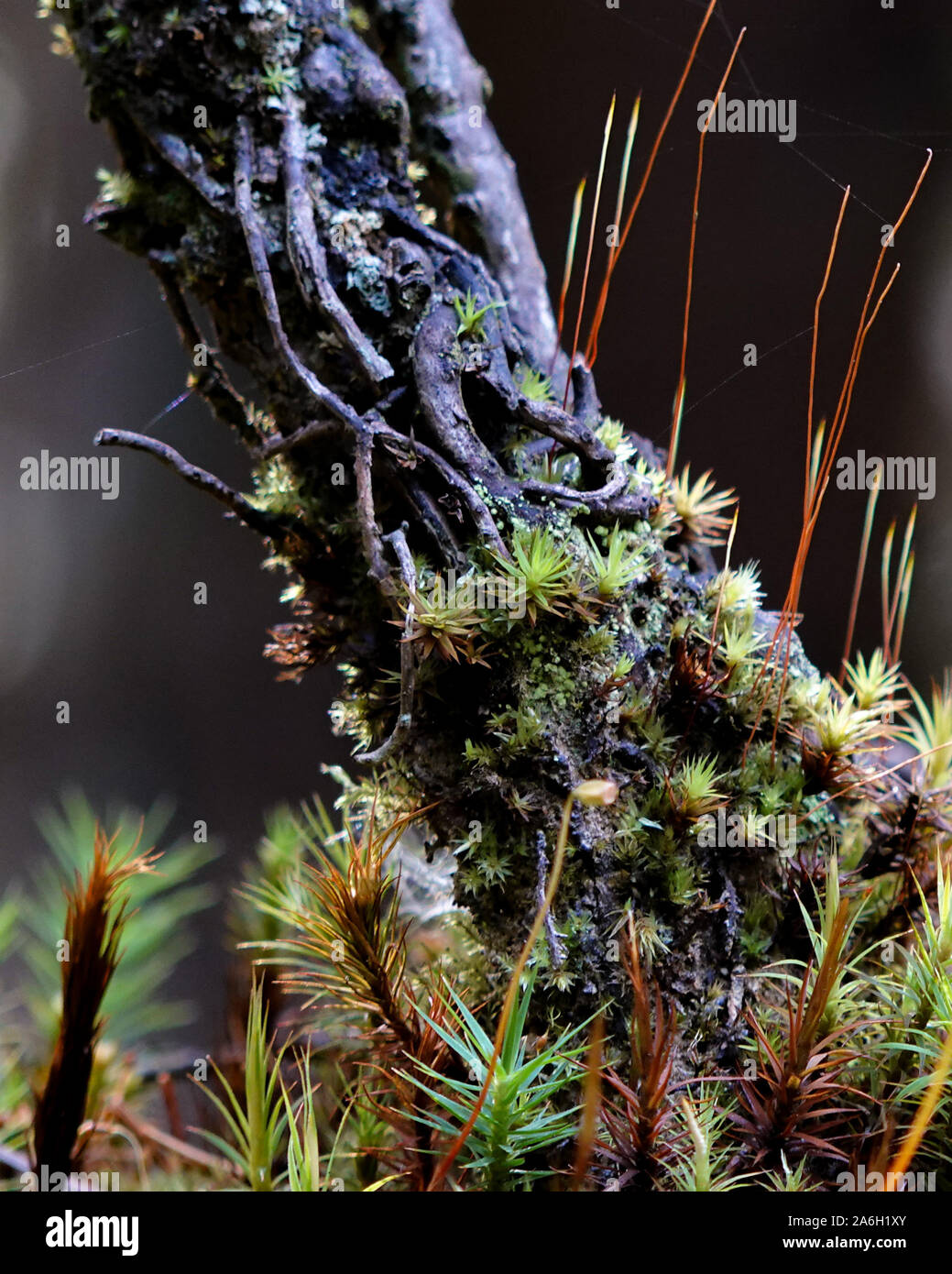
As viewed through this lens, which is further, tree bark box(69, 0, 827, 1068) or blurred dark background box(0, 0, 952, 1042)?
blurred dark background box(0, 0, 952, 1042)

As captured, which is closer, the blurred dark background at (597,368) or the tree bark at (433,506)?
the tree bark at (433,506)

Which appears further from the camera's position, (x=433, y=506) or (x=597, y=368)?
(x=597, y=368)

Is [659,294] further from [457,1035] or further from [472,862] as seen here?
[457,1035]

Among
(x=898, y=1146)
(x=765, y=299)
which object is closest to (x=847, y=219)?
(x=765, y=299)
